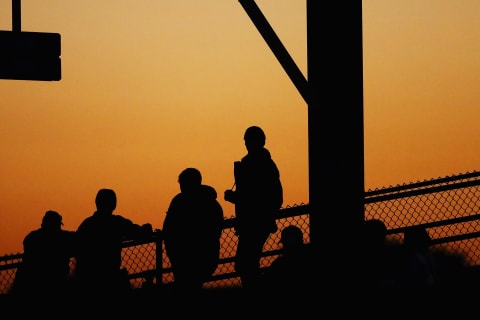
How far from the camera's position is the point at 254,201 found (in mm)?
12047

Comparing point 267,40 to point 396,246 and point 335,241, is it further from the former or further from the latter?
point 396,246

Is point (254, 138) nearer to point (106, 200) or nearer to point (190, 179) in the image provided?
point (190, 179)

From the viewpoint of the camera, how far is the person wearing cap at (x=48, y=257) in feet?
41.0

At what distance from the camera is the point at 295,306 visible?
10.0m

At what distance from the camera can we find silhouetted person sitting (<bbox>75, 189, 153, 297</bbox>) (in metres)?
12.1

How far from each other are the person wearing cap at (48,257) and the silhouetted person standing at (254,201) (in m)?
1.50

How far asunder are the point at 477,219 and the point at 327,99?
356cm

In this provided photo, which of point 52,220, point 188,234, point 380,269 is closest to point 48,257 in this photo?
point 52,220

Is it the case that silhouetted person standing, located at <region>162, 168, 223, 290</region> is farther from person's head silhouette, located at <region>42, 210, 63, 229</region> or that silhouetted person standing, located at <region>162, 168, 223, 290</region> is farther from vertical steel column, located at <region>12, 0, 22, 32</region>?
vertical steel column, located at <region>12, 0, 22, 32</region>

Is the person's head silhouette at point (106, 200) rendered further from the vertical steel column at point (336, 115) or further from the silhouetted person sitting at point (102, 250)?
the vertical steel column at point (336, 115)

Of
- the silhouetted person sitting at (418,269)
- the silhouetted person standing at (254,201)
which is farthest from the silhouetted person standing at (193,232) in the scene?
the silhouetted person sitting at (418,269)

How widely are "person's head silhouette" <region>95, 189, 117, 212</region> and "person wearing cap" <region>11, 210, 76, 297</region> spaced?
0.50 metres

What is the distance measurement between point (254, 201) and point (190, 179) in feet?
1.87

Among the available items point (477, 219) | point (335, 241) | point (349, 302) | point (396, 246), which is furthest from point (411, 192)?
point (396, 246)
